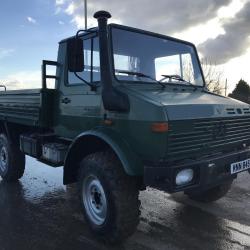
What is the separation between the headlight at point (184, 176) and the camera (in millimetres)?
3793

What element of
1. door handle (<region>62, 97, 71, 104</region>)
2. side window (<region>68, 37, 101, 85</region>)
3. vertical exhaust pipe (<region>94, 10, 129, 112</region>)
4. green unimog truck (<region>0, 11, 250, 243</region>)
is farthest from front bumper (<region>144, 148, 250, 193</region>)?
door handle (<region>62, 97, 71, 104</region>)

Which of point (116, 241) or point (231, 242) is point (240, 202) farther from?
point (116, 241)

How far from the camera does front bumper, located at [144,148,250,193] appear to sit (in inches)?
147

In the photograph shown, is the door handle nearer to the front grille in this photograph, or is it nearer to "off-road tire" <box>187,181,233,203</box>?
the front grille

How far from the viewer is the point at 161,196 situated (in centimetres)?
613

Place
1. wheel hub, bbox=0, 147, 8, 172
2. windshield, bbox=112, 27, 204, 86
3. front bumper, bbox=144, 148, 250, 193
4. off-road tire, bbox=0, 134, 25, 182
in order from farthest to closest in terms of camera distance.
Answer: wheel hub, bbox=0, 147, 8, 172 → off-road tire, bbox=0, 134, 25, 182 → windshield, bbox=112, 27, 204, 86 → front bumper, bbox=144, 148, 250, 193

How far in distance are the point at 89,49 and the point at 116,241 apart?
2.38 meters

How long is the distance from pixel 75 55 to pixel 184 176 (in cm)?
187

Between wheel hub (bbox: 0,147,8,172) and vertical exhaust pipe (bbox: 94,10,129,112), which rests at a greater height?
vertical exhaust pipe (bbox: 94,10,129,112)

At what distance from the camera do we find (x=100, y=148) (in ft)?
15.2

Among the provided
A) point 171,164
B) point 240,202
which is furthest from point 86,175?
point 240,202

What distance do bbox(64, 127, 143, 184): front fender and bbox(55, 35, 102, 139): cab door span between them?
0.22 m

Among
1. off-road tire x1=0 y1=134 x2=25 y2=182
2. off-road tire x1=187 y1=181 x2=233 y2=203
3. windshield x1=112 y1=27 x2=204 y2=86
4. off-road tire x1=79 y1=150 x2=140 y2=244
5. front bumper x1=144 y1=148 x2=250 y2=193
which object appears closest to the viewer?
front bumper x1=144 y1=148 x2=250 y2=193

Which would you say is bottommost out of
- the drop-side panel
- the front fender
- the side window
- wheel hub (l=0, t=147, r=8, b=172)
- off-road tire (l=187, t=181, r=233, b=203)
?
off-road tire (l=187, t=181, r=233, b=203)
